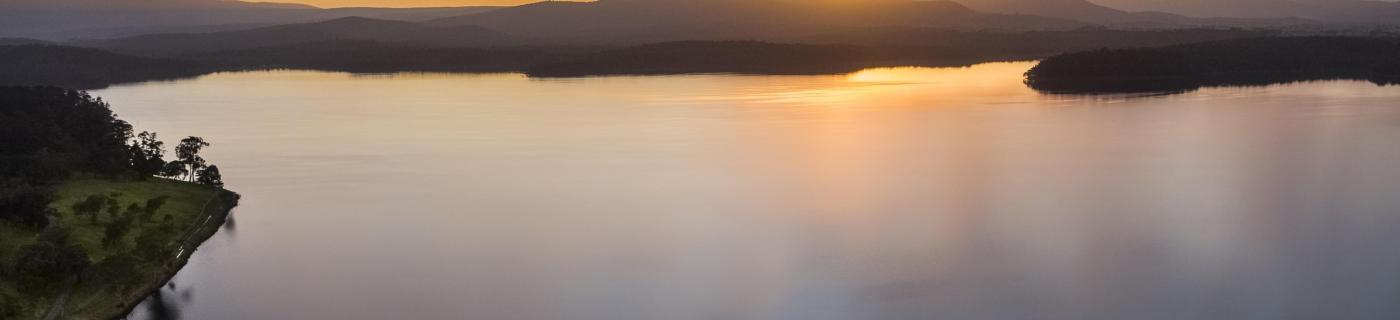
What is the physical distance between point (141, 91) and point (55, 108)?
16394mm

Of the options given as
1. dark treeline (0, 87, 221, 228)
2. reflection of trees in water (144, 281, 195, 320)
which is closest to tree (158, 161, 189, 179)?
dark treeline (0, 87, 221, 228)

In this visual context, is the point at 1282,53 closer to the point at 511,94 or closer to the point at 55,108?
the point at 511,94

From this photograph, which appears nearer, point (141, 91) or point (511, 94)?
point (511, 94)

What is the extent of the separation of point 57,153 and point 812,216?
6810 mm

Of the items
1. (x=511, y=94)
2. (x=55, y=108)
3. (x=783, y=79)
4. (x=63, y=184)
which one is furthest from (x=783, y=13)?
(x=63, y=184)

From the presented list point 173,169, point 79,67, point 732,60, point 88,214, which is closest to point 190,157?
point 173,169

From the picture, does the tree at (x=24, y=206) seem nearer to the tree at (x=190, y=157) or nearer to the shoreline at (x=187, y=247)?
the shoreline at (x=187, y=247)

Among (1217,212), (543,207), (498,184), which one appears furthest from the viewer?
(498,184)

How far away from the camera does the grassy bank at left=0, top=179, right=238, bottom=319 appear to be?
6938 millimetres

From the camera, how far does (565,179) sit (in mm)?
12812

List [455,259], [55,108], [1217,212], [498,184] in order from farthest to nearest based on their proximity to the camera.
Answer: [55,108] → [498,184] → [1217,212] → [455,259]

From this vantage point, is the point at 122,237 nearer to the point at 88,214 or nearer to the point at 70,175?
the point at 88,214

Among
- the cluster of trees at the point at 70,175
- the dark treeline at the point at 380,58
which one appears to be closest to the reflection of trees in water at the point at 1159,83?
the cluster of trees at the point at 70,175

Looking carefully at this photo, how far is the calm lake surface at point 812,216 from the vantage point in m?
7.39
